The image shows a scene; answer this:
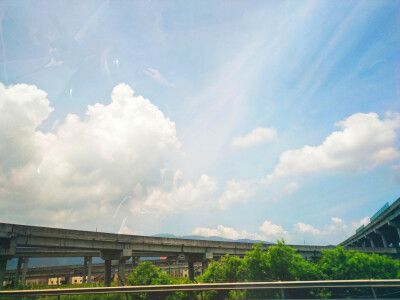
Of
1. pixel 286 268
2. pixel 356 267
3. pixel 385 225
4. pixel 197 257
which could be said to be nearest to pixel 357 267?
pixel 356 267

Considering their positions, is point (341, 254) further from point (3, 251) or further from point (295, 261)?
point (3, 251)

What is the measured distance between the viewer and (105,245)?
3403cm

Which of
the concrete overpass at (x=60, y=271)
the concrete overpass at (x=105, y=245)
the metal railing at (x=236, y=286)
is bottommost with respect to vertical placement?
the concrete overpass at (x=60, y=271)

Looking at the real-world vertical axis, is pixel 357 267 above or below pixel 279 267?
below

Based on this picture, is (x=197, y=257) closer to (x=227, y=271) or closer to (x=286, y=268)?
(x=227, y=271)

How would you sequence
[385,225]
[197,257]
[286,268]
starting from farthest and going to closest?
1. [385,225]
2. [197,257]
3. [286,268]

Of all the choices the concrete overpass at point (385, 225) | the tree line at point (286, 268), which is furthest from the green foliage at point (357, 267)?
the concrete overpass at point (385, 225)

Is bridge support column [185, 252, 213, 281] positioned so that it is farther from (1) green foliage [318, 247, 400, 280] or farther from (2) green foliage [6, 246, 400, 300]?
(1) green foliage [318, 247, 400, 280]

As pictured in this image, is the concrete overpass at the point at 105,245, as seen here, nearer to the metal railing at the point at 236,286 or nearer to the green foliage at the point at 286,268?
the green foliage at the point at 286,268

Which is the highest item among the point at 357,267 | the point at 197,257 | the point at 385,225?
the point at 385,225

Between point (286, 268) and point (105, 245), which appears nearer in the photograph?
point (286, 268)

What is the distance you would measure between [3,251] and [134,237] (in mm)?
15834

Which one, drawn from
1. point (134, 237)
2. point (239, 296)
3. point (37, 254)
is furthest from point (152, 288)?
point (37, 254)

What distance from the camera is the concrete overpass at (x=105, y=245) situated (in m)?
26.2
